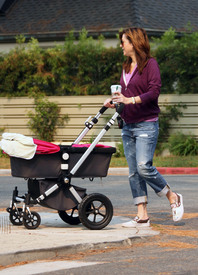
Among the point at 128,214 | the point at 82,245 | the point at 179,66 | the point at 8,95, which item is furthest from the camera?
the point at 8,95

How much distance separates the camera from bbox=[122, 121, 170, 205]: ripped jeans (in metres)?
7.39

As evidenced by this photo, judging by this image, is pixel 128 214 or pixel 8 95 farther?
pixel 8 95

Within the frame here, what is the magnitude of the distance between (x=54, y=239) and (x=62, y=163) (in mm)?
1039

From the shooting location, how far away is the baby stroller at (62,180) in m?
7.24

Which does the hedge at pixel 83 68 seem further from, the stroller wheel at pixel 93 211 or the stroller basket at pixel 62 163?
the stroller wheel at pixel 93 211

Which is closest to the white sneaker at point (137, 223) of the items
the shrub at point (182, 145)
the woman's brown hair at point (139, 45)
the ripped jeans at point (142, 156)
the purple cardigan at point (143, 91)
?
the ripped jeans at point (142, 156)

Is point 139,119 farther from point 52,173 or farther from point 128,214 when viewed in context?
point 128,214

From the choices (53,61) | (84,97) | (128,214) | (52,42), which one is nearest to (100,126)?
(84,97)

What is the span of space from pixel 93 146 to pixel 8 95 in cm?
1406

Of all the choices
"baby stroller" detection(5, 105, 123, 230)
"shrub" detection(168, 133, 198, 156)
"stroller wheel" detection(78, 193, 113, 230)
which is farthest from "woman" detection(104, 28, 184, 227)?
"shrub" detection(168, 133, 198, 156)

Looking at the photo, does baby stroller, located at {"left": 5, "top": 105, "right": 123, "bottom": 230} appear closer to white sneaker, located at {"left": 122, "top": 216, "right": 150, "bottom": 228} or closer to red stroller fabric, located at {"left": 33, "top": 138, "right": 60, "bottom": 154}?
red stroller fabric, located at {"left": 33, "top": 138, "right": 60, "bottom": 154}

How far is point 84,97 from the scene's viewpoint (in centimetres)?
2011

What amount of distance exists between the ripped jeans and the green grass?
9.05m

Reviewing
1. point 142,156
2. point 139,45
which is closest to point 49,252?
point 142,156
